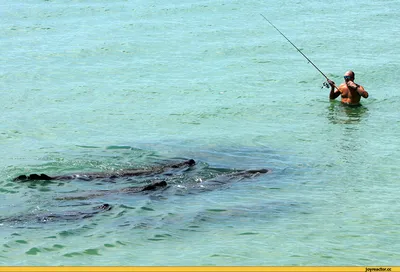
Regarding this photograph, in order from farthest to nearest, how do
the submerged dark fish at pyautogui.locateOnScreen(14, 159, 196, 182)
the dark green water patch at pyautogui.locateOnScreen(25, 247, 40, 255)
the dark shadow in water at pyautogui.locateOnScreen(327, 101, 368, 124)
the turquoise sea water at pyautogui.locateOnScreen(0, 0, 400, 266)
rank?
1. the dark shadow in water at pyautogui.locateOnScreen(327, 101, 368, 124)
2. the submerged dark fish at pyautogui.locateOnScreen(14, 159, 196, 182)
3. the turquoise sea water at pyautogui.locateOnScreen(0, 0, 400, 266)
4. the dark green water patch at pyautogui.locateOnScreen(25, 247, 40, 255)

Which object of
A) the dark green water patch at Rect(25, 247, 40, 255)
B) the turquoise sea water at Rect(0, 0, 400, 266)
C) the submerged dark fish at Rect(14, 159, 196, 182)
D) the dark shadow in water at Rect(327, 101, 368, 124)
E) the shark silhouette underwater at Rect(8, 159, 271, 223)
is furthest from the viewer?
the dark shadow in water at Rect(327, 101, 368, 124)

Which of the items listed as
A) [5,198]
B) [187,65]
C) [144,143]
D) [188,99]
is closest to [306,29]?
[187,65]

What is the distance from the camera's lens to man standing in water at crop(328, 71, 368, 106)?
16703mm

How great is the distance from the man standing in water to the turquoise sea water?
0.90 ft

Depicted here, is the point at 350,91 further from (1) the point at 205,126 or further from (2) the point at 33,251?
(2) the point at 33,251

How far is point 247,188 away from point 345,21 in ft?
44.3

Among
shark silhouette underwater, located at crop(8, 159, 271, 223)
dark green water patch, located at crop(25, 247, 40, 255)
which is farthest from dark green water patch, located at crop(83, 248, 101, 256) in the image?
shark silhouette underwater, located at crop(8, 159, 271, 223)

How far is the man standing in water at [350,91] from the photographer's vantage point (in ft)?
54.8

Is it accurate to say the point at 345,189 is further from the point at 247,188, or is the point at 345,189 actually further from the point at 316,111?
the point at 316,111

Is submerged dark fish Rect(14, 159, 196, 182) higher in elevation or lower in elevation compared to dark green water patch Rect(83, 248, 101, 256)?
higher

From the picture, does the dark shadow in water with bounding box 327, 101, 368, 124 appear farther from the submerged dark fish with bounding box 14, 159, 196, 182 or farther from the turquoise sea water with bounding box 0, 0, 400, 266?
the submerged dark fish with bounding box 14, 159, 196, 182

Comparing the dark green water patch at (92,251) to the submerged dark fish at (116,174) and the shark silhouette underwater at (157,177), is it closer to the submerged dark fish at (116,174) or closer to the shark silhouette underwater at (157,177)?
the shark silhouette underwater at (157,177)

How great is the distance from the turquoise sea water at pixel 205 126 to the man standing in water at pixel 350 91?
27 cm

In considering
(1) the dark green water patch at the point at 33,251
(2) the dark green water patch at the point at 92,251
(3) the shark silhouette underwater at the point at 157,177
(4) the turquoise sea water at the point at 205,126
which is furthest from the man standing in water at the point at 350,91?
(1) the dark green water patch at the point at 33,251
